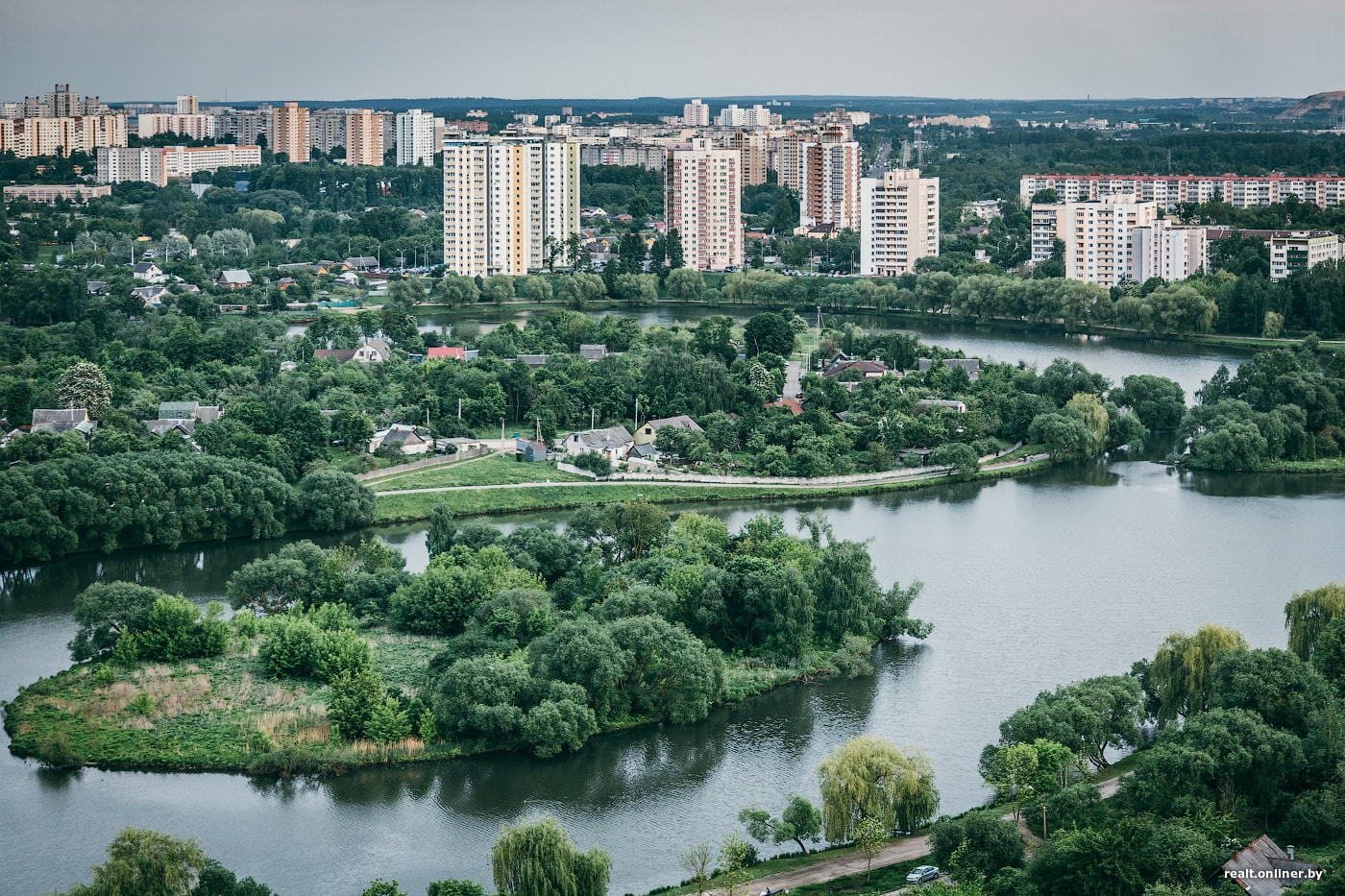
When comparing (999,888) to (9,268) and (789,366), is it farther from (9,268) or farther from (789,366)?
(9,268)

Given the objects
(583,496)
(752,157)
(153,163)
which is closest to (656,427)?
(583,496)

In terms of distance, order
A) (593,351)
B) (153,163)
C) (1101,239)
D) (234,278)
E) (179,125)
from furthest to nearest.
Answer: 1. (179,125)
2. (153,163)
3. (1101,239)
4. (234,278)
5. (593,351)

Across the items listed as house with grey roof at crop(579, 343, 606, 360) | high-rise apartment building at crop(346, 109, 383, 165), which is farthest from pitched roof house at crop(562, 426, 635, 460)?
high-rise apartment building at crop(346, 109, 383, 165)

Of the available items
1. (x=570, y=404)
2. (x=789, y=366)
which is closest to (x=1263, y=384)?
(x=789, y=366)

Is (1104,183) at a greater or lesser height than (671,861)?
greater

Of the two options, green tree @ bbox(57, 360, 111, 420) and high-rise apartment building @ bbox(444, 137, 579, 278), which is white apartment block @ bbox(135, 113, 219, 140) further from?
green tree @ bbox(57, 360, 111, 420)

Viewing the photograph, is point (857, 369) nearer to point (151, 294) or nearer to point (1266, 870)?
point (151, 294)

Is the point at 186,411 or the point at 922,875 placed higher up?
the point at 186,411
